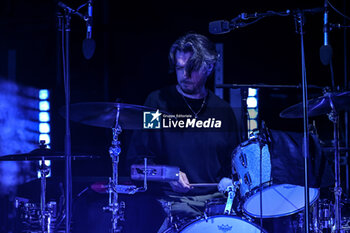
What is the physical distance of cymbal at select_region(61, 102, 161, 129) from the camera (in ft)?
8.39

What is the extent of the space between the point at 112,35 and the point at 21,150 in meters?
1.38

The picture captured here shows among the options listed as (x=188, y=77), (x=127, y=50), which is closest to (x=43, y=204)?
(x=188, y=77)

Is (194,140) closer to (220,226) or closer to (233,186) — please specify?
(233,186)

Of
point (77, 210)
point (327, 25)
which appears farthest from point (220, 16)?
point (77, 210)

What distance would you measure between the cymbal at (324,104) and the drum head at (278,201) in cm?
62

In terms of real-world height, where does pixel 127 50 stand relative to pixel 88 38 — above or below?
above

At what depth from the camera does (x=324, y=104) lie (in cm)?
304

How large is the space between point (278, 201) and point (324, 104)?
34.3 inches

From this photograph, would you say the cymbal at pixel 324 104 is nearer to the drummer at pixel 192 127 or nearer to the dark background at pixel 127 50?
the drummer at pixel 192 127

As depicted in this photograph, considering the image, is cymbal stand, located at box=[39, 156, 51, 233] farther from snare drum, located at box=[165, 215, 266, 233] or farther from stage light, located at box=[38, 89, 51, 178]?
snare drum, located at box=[165, 215, 266, 233]

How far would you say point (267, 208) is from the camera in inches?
106

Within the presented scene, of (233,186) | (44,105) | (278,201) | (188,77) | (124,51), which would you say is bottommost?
(278,201)

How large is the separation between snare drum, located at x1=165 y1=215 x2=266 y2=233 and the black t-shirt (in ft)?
2.32

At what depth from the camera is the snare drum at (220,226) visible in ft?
8.10
